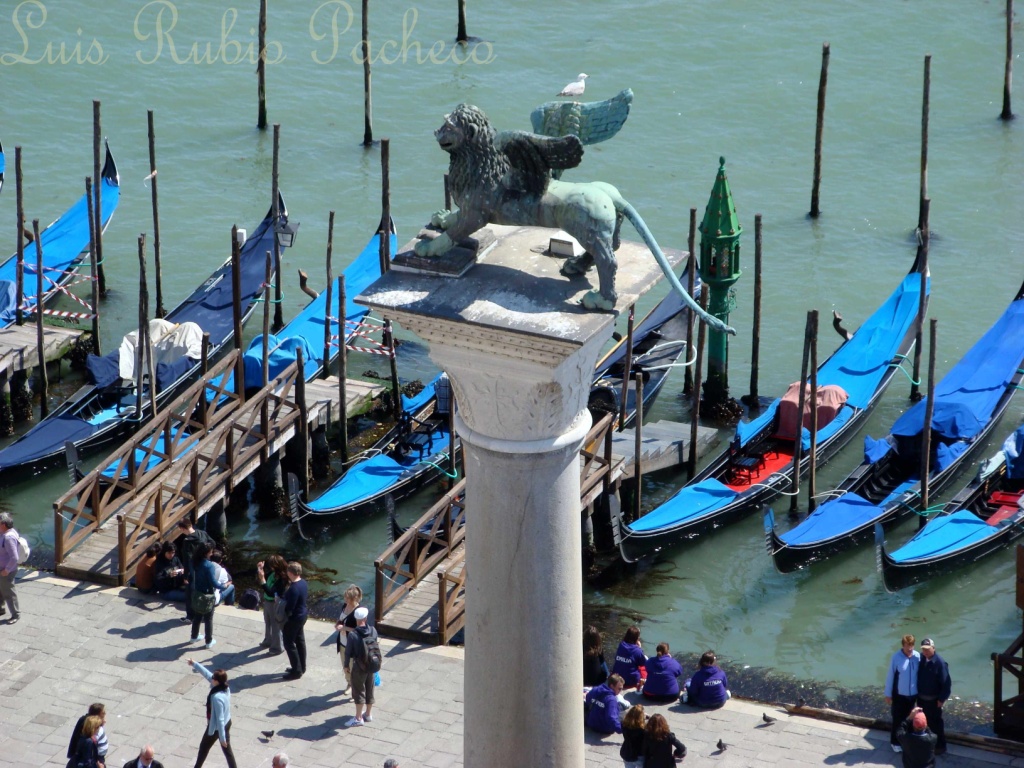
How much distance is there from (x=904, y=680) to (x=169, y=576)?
5.35 metres

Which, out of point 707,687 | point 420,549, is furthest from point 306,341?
point 707,687

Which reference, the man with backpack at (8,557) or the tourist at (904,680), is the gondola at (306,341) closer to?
the man with backpack at (8,557)

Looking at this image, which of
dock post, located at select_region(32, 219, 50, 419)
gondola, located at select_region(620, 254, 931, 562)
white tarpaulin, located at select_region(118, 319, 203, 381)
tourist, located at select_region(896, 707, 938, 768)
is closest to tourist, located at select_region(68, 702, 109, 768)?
tourist, located at select_region(896, 707, 938, 768)

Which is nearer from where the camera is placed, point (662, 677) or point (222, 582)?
point (662, 677)

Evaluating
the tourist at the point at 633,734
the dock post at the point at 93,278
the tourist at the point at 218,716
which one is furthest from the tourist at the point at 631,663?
the dock post at the point at 93,278

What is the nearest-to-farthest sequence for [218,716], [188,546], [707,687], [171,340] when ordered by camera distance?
[218,716] → [707,687] → [188,546] → [171,340]

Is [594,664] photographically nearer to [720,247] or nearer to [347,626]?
[347,626]

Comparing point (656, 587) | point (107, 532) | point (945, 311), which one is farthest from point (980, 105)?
point (107, 532)

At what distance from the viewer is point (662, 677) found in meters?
12.2

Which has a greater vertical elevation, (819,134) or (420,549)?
(819,134)

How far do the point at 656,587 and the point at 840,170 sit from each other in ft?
36.4

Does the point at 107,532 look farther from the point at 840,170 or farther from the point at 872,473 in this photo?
the point at 840,170

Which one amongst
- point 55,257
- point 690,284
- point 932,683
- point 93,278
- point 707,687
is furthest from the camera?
point 55,257

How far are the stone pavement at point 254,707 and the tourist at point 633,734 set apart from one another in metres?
0.69
